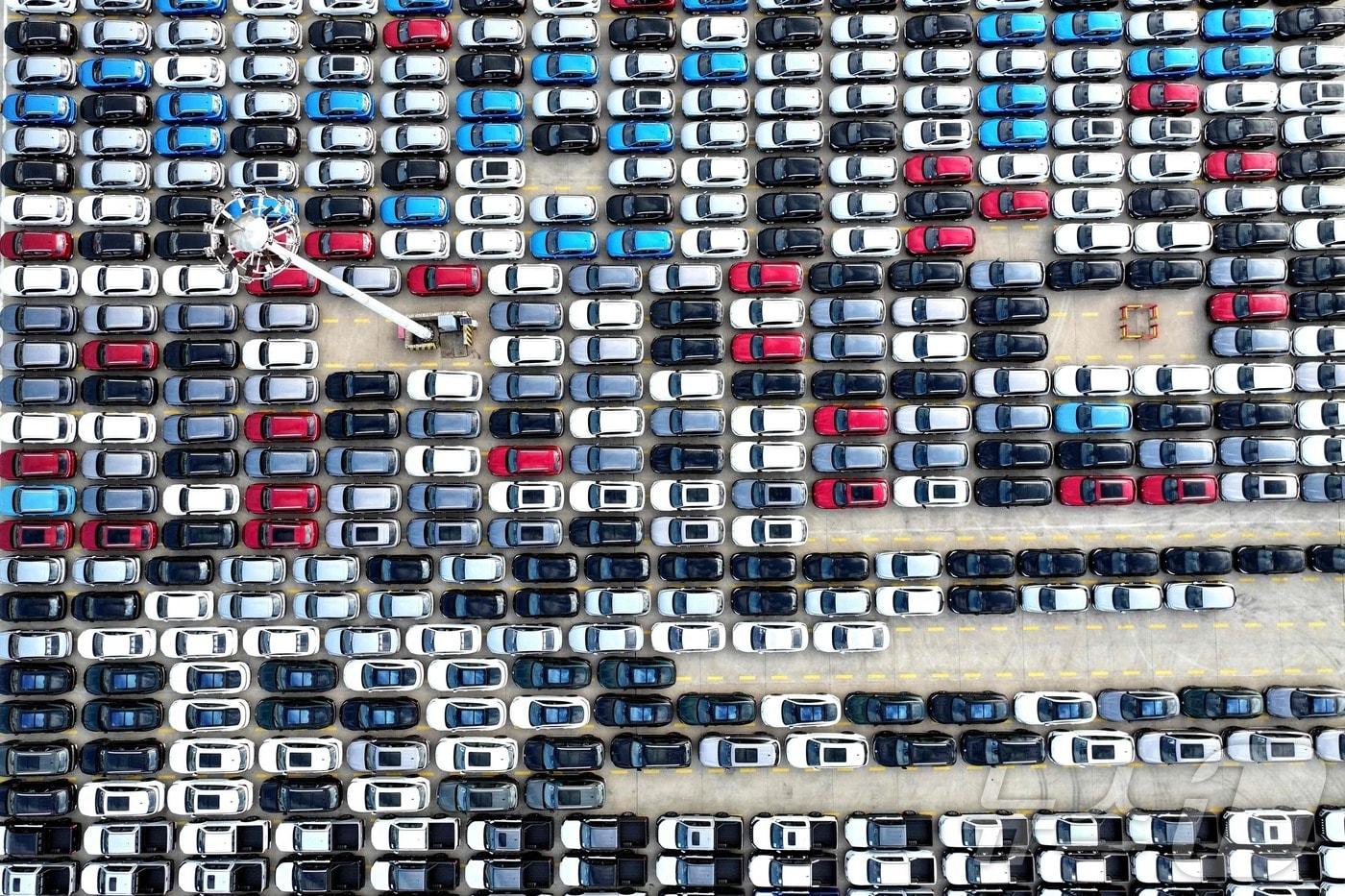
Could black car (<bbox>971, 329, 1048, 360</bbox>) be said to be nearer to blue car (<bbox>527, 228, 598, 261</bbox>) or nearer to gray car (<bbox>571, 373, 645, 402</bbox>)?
gray car (<bbox>571, 373, 645, 402</bbox>)

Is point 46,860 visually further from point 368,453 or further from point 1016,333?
point 1016,333

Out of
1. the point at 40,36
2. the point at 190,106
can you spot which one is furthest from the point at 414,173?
the point at 40,36

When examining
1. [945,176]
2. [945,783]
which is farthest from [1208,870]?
[945,176]

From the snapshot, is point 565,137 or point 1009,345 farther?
point 565,137

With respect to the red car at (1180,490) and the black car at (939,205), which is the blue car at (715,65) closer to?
the black car at (939,205)

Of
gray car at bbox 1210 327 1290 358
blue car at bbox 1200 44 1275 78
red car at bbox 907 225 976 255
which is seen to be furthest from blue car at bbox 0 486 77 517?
blue car at bbox 1200 44 1275 78

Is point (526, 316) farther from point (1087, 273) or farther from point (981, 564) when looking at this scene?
point (1087, 273)

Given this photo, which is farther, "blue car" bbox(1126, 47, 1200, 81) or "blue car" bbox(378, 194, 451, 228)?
"blue car" bbox(1126, 47, 1200, 81)
